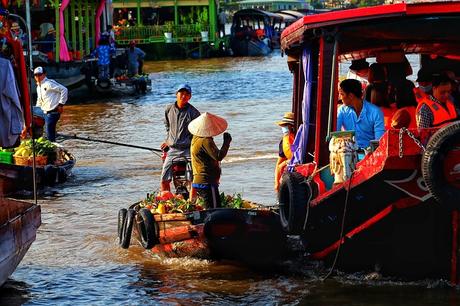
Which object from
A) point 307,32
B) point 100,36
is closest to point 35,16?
point 100,36

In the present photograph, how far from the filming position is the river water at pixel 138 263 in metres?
8.89

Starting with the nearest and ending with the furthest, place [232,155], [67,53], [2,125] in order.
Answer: [2,125] < [232,155] < [67,53]

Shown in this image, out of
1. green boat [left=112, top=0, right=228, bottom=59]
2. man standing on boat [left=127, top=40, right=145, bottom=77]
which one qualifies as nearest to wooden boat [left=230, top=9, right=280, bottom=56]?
green boat [left=112, top=0, right=228, bottom=59]

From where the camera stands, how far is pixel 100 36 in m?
33.0

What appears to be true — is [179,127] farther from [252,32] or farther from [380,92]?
[252,32]

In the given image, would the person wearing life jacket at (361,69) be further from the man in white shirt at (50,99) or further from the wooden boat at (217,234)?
the man in white shirt at (50,99)

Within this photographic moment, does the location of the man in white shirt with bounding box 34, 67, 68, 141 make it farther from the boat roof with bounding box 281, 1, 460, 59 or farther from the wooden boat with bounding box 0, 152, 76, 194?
the boat roof with bounding box 281, 1, 460, 59

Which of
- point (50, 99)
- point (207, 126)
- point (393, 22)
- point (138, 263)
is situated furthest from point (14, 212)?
point (50, 99)

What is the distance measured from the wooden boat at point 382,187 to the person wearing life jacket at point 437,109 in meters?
0.37

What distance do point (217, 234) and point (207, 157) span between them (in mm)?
1006

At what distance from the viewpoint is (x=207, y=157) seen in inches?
395

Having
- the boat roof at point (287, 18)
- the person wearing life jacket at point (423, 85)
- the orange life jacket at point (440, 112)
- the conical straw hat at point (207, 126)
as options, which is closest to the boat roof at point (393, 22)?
the orange life jacket at point (440, 112)

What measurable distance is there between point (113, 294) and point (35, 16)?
2378 centimetres

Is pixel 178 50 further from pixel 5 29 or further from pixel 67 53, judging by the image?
pixel 5 29
